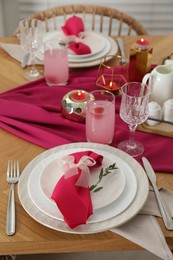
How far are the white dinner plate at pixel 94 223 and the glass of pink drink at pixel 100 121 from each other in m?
0.04

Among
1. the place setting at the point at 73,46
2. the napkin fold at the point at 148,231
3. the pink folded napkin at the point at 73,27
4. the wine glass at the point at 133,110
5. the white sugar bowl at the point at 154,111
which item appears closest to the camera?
the napkin fold at the point at 148,231

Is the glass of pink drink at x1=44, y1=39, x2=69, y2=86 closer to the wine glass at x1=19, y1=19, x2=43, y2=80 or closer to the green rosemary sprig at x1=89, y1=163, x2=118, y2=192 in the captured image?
the wine glass at x1=19, y1=19, x2=43, y2=80

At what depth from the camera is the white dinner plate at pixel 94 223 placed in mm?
905

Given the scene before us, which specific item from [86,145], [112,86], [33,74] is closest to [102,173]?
[86,145]

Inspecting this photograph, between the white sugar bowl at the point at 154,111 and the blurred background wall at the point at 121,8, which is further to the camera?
the blurred background wall at the point at 121,8

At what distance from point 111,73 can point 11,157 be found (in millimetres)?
515

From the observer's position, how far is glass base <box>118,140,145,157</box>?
115 centimetres

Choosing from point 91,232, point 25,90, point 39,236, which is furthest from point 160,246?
point 25,90

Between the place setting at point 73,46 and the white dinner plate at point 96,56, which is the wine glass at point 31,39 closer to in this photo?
the place setting at point 73,46

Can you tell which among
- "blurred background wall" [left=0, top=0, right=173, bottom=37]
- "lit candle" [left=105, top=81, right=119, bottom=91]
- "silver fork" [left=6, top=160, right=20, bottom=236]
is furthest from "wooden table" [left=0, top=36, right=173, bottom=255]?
"blurred background wall" [left=0, top=0, right=173, bottom=37]

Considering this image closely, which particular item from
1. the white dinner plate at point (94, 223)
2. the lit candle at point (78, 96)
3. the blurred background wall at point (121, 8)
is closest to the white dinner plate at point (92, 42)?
the lit candle at point (78, 96)

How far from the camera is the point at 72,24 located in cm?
165

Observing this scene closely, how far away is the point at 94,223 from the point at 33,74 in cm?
72

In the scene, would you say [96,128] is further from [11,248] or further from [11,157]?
[11,248]
